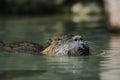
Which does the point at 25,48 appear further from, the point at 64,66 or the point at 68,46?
the point at 64,66

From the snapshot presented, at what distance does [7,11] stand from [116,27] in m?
10.2

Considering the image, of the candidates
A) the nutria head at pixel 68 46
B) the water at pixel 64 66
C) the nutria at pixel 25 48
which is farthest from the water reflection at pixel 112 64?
the nutria at pixel 25 48

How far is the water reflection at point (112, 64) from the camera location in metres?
6.57

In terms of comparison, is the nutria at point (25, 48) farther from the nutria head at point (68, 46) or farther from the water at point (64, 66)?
the nutria head at point (68, 46)

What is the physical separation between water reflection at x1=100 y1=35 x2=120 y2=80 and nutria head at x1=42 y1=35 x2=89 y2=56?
0.47 meters

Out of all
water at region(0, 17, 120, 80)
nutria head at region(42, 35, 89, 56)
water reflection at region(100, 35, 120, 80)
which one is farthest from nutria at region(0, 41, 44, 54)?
water reflection at region(100, 35, 120, 80)

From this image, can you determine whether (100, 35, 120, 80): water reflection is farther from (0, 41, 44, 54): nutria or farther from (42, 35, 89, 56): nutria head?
(0, 41, 44, 54): nutria

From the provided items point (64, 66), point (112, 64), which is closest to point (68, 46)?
point (64, 66)

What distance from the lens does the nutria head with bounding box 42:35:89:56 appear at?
8.45 metres

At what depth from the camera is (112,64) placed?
7715 mm

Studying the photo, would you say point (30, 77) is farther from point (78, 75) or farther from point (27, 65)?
point (27, 65)

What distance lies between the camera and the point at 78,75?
22.0ft

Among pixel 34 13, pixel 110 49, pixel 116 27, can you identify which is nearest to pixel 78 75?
pixel 110 49

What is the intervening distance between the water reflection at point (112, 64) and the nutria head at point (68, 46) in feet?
1.53
